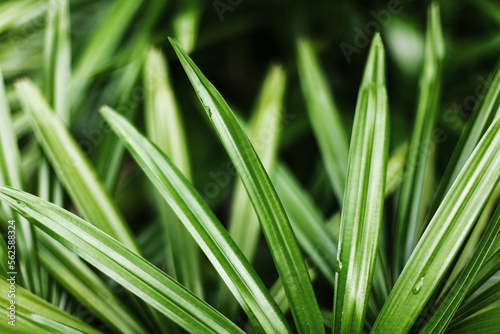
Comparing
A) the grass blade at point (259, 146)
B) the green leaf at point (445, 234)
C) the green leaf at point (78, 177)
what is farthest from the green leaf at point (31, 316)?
the green leaf at point (445, 234)

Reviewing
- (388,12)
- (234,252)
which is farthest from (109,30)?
(388,12)

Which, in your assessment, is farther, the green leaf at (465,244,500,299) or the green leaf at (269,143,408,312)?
the green leaf at (269,143,408,312)

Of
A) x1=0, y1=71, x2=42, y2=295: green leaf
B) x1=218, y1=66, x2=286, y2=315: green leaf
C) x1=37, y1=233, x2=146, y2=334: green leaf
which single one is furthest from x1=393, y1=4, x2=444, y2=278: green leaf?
x1=0, y1=71, x2=42, y2=295: green leaf

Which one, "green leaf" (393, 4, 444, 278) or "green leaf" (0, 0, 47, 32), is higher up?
"green leaf" (0, 0, 47, 32)

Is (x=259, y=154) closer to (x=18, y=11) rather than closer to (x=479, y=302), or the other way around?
(x=479, y=302)

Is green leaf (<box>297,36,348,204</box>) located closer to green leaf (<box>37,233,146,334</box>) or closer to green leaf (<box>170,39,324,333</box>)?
green leaf (<box>170,39,324,333</box>)

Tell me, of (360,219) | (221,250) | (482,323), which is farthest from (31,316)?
(482,323)
